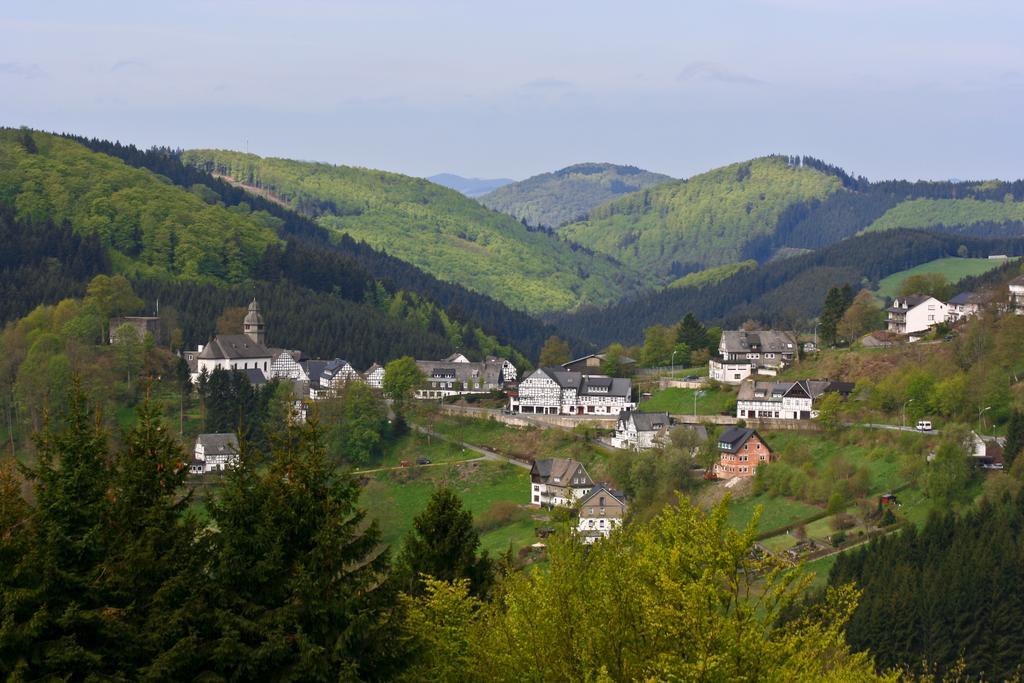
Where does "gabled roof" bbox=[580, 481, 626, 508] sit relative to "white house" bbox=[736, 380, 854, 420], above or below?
below

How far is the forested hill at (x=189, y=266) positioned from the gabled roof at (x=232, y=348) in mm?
6209

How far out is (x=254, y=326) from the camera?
124 metres

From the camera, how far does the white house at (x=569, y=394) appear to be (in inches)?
4076

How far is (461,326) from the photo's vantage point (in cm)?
15462

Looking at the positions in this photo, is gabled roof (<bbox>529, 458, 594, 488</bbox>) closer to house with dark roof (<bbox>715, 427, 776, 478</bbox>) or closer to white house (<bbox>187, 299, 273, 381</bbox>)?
house with dark roof (<bbox>715, 427, 776, 478</bbox>)

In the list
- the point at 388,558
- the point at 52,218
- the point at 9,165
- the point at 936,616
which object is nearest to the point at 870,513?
the point at 936,616

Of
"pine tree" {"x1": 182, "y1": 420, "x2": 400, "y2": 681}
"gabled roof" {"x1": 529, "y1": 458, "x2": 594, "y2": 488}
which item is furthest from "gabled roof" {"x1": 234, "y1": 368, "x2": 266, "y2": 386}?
"pine tree" {"x1": 182, "y1": 420, "x2": 400, "y2": 681}

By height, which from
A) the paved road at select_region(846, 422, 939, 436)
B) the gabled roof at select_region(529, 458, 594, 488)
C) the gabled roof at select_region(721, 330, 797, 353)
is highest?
the gabled roof at select_region(721, 330, 797, 353)

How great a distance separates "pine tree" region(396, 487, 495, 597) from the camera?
29953mm

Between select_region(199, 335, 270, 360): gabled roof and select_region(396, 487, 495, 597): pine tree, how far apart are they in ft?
286

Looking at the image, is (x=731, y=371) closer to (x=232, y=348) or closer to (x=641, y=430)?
(x=641, y=430)

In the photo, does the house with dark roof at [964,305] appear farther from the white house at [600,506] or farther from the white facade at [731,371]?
the white house at [600,506]

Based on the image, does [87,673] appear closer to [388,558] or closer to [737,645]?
[388,558]

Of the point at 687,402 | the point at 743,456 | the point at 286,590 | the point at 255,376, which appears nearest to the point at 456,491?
the point at 743,456
